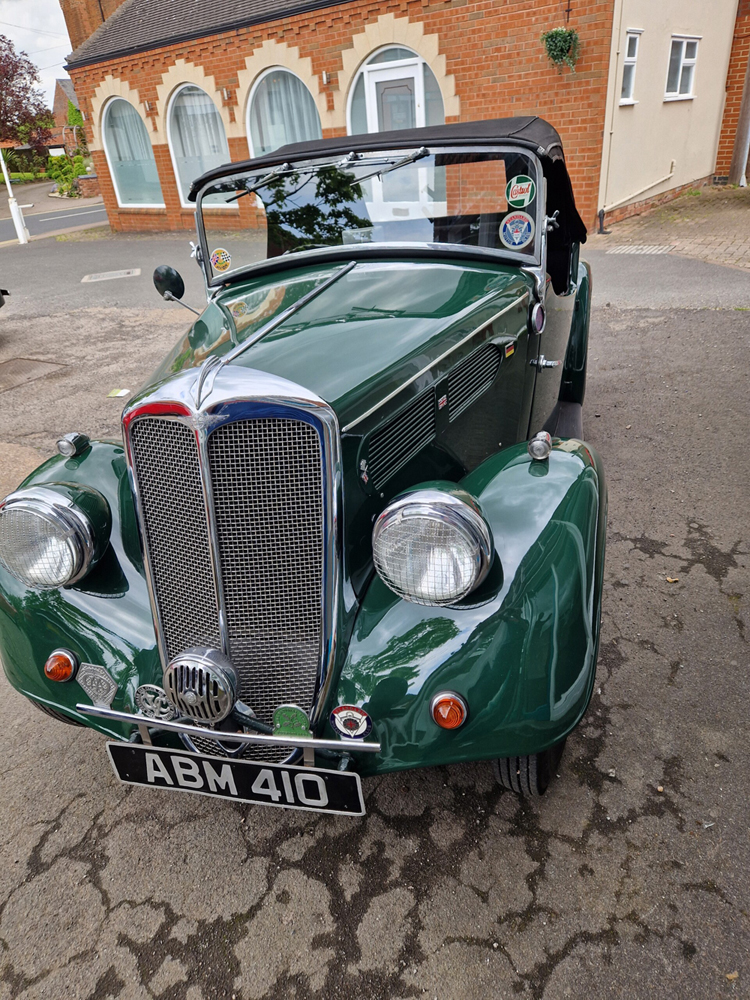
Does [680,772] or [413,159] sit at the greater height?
[413,159]

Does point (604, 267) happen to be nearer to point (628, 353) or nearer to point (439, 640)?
point (628, 353)

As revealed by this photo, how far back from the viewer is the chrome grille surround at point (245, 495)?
1.79 meters

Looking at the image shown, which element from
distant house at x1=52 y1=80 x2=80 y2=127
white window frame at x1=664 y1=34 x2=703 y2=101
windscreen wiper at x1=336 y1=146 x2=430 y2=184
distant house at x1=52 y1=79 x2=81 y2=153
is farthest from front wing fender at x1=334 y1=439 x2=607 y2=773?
distant house at x1=52 y1=80 x2=80 y2=127

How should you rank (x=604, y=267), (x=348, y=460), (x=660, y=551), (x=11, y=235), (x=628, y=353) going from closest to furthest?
(x=348, y=460) → (x=660, y=551) → (x=628, y=353) → (x=604, y=267) → (x=11, y=235)

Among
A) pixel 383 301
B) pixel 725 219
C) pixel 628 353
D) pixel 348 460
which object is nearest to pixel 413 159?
pixel 383 301

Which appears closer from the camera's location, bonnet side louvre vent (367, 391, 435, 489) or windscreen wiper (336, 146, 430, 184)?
bonnet side louvre vent (367, 391, 435, 489)

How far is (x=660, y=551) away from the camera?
3475 mm

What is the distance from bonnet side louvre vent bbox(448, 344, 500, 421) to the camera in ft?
8.34

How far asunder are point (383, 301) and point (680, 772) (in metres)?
1.98

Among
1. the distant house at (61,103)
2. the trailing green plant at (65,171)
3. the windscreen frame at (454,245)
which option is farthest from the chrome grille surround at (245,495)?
the distant house at (61,103)

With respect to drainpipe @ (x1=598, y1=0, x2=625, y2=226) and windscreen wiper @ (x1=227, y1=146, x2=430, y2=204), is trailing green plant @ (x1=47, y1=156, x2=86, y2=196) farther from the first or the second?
windscreen wiper @ (x1=227, y1=146, x2=430, y2=204)

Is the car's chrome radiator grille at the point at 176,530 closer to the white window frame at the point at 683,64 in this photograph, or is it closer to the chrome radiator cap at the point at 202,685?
the chrome radiator cap at the point at 202,685

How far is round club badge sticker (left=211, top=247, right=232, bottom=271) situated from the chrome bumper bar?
2.38m

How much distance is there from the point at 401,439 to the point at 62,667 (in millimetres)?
1278
